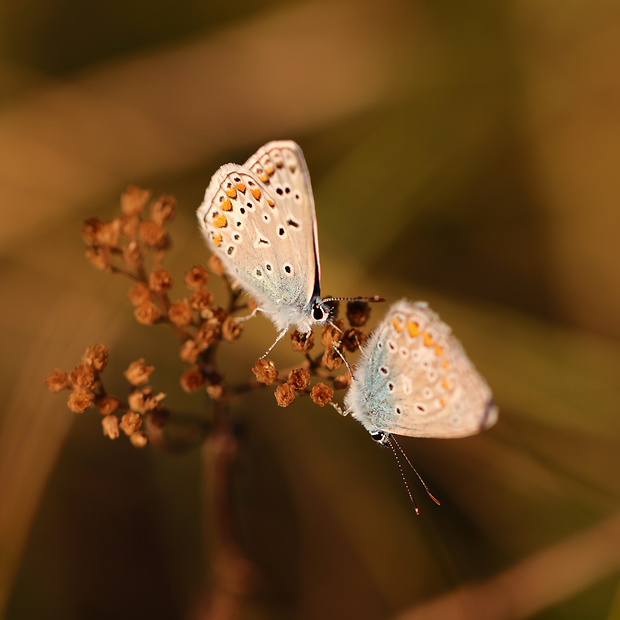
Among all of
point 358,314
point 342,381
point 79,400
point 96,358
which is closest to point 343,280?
point 358,314

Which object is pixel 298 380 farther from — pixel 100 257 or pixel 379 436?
pixel 100 257

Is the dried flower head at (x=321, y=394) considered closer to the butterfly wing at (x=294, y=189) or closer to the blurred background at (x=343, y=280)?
the butterfly wing at (x=294, y=189)

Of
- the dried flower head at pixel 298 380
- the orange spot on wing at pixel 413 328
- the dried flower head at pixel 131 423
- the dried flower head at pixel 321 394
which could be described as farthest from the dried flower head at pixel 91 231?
the orange spot on wing at pixel 413 328

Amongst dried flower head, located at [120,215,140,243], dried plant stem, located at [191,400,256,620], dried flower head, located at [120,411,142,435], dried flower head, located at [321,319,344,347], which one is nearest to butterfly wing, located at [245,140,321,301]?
dried flower head, located at [321,319,344,347]

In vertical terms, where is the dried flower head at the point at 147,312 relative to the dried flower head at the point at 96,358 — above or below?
above

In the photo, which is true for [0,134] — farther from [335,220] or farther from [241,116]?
[335,220]

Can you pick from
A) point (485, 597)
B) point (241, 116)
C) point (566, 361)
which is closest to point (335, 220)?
point (241, 116)

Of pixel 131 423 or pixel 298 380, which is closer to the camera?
pixel 131 423
